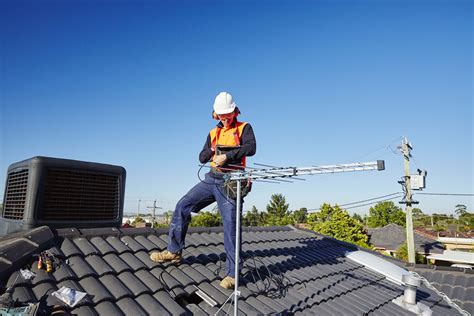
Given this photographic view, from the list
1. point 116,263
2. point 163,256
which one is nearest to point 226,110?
point 163,256

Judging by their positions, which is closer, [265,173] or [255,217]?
[265,173]

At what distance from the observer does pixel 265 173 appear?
304 centimetres

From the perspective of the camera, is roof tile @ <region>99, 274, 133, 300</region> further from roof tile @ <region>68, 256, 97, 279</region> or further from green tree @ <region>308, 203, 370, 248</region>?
green tree @ <region>308, 203, 370, 248</region>

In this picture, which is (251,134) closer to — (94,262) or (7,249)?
(94,262)

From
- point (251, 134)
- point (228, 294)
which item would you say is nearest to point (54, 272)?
point (228, 294)

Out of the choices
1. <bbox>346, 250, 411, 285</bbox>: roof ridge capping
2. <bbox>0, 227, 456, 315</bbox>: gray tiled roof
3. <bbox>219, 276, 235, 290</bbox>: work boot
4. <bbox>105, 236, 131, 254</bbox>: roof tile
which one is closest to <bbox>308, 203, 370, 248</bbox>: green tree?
<bbox>346, 250, 411, 285</bbox>: roof ridge capping

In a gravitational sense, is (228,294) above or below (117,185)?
below

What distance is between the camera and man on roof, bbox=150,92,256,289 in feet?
11.7

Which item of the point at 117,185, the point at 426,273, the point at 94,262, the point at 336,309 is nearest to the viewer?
the point at 94,262

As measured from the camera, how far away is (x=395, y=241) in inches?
1421

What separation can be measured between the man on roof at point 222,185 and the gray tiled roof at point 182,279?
0.90 ft

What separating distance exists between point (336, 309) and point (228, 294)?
1.44 meters

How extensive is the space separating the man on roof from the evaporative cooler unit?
1185mm

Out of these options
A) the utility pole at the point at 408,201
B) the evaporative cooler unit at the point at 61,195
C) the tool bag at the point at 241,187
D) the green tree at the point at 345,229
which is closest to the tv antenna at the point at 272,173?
the tool bag at the point at 241,187
